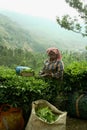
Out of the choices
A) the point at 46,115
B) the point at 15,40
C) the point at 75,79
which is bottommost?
the point at 15,40

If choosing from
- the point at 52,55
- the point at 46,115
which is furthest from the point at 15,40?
the point at 46,115

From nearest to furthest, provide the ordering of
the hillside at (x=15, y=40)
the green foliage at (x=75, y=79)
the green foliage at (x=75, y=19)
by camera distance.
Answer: the green foliage at (x=75, y=79) → the green foliage at (x=75, y=19) → the hillside at (x=15, y=40)

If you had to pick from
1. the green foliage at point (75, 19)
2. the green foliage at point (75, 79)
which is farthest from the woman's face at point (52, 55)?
the green foliage at point (75, 19)

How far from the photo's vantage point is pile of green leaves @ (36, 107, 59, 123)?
580 centimetres

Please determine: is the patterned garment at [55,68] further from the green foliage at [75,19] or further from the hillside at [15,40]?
the hillside at [15,40]

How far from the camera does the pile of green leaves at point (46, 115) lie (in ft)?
19.0

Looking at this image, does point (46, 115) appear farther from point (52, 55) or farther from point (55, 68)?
point (52, 55)

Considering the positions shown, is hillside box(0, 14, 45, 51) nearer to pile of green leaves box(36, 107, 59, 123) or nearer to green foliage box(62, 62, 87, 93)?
green foliage box(62, 62, 87, 93)

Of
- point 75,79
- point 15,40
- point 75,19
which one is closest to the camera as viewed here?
point 75,79

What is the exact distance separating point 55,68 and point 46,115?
1.39 metres

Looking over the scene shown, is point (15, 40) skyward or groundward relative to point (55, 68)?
groundward

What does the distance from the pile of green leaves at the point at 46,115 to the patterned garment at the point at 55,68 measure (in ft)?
3.43

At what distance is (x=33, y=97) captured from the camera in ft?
20.7

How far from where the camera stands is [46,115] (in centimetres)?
583
